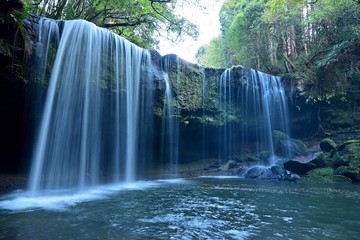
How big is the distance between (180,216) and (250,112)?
43.5ft

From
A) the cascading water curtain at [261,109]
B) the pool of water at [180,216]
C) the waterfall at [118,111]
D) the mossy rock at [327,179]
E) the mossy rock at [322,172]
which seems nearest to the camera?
the pool of water at [180,216]

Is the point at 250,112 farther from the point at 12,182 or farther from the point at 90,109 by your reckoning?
the point at 12,182

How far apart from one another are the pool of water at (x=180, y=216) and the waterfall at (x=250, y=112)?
9.55 meters

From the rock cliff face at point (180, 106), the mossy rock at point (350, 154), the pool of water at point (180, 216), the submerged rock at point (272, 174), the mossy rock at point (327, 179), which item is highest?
the rock cliff face at point (180, 106)

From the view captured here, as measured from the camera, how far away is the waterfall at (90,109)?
9.02m

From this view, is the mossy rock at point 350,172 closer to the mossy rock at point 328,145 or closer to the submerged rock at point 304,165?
the submerged rock at point 304,165

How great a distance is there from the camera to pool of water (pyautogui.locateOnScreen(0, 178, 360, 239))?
13.1 ft

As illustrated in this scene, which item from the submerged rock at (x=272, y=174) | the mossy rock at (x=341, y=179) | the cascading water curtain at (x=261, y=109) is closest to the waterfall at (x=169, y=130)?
the submerged rock at (x=272, y=174)

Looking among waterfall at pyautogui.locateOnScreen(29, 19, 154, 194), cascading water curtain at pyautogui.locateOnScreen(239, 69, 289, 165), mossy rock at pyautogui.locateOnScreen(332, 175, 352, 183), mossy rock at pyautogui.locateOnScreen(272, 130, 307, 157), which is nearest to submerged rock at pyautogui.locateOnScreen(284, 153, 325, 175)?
mossy rock at pyautogui.locateOnScreen(332, 175, 352, 183)

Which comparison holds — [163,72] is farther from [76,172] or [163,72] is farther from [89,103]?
[76,172]

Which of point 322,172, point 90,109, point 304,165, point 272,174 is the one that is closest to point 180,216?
point 90,109

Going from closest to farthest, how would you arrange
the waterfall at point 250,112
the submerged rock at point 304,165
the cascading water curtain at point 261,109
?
the submerged rock at point 304,165
the waterfall at point 250,112
the cascading water curtain at point 261,109

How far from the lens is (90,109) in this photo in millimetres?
10258

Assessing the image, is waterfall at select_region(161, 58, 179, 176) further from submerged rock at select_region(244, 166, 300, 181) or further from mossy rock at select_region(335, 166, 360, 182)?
mossy rock at select_region(335, 166, 360, 182)
